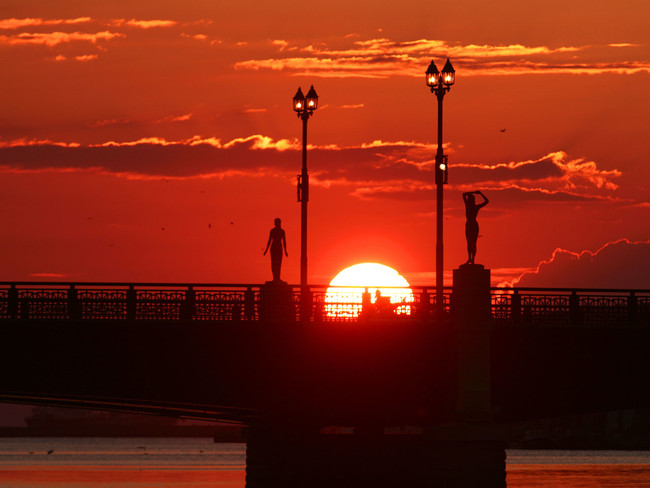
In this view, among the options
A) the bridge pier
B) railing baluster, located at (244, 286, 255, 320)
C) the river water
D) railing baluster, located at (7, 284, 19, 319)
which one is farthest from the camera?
the river water

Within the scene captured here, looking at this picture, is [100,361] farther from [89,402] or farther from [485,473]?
[485,473]

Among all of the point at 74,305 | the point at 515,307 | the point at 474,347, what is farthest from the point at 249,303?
the point at 515,307

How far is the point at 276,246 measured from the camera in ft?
154

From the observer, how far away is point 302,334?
46.3 m

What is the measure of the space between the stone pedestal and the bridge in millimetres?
44

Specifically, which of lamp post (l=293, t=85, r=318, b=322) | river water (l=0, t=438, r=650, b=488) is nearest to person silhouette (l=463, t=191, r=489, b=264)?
lamp post (l=293, t=85, r=318, b=322)

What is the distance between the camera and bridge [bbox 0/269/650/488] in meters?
45.1

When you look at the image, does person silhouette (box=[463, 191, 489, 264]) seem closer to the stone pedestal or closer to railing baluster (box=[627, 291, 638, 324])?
the stone pedestal

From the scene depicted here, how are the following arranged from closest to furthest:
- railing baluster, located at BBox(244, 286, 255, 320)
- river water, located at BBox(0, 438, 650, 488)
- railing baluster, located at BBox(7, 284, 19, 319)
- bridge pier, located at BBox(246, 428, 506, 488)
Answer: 1. railing baluster, located at BBox(7, 284, 19, 319)
2. railing baluster, located at BBox(244, 286, 255, 320)
3. bridge pier, located at BBox(246, 428, 506, 488)
4. river water, located at BBox(0, 438, 650, 488)

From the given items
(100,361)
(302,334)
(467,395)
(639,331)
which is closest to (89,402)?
(100,361)

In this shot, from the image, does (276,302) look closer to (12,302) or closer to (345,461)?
(345,461)

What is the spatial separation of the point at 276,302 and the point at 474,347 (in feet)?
20.8

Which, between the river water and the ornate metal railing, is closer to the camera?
the ornate metal railing

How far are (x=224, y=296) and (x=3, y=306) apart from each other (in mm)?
6775
